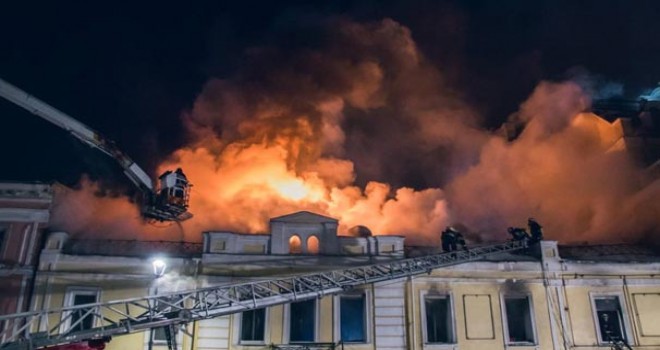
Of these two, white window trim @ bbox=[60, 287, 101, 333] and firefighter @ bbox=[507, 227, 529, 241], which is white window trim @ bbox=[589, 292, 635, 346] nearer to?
firefighter @ bbox=[507, 227, 529, 241]

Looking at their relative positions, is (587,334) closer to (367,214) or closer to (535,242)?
(535,242)

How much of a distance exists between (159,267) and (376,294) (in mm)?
8641

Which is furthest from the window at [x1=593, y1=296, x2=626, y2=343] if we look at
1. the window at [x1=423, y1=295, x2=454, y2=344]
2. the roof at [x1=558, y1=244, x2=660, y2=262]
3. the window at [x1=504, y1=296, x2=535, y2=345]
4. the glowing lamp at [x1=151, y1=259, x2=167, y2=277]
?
the glowing lamp at [x1=151, y1=259, x2=167, y2=277]

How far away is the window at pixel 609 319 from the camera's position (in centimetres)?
2138

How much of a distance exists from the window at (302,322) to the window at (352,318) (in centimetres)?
115

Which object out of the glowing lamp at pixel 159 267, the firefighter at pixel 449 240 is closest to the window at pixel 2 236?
the glowing lamp at pixel 159 267

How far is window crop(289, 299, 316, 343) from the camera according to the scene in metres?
20.6

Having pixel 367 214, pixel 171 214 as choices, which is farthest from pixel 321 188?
pixel 171 214

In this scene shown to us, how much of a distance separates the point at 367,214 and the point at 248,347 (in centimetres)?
1369

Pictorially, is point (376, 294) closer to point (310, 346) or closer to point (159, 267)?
point (310, 346)

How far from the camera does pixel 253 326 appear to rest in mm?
20469

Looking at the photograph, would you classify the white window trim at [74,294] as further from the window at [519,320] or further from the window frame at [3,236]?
the window at [519,320]

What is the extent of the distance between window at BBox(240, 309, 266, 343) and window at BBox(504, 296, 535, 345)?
1000 centimetres

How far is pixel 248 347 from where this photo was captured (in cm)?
1986
